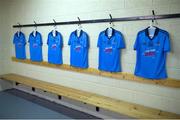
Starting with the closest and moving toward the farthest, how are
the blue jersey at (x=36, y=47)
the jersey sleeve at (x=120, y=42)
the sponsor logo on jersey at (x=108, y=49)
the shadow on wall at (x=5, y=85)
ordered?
the jersey sleeve at (x=120, y=42) < the sponsor logo on jersey at (x=108, y=49) < the blue jersey at (x=36, y=47) < the shadow on wall at (x=5, y=85)

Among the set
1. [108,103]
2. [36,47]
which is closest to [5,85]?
[36,47]

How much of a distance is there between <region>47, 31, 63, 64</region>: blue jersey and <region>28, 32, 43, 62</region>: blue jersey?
347mm

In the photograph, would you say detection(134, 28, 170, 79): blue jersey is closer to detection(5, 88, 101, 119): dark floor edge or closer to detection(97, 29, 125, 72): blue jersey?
detection(97, 29, 125, 72): blue jersey

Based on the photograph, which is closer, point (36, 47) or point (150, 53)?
point (150, 53)

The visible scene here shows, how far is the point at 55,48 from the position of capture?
383 centimetres

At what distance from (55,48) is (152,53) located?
2.03 meters

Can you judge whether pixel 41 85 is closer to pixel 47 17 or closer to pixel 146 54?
pixel 47 17

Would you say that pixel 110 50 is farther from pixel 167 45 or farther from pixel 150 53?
pixel 167 45

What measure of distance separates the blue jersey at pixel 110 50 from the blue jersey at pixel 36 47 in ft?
5.46

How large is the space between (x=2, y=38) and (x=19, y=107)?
2231mm

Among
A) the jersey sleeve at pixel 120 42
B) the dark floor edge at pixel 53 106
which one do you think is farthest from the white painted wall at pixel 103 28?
the dark floor edge at pixel 53 106

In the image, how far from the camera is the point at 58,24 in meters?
3.79

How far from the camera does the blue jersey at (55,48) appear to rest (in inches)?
148

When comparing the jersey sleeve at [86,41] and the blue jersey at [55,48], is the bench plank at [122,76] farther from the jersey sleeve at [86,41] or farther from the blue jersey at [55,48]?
the jersey sleeve at [86,41]
